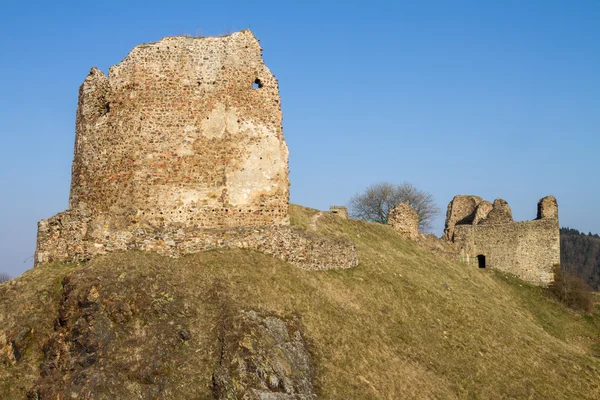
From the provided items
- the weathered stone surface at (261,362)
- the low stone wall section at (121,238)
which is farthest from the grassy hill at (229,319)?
the low stone wall section at (121,238)

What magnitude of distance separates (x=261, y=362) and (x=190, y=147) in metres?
7.22

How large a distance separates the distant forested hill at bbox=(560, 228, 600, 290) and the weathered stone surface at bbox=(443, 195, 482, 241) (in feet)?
190

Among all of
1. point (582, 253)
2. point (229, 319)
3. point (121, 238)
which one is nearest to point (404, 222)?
point (121, 238)

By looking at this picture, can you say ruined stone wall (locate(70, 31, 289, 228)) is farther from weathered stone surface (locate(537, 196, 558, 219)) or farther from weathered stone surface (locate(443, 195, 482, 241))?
weathered stone surface (locate(443, 195, 482, 241))

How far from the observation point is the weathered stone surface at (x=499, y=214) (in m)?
40.0

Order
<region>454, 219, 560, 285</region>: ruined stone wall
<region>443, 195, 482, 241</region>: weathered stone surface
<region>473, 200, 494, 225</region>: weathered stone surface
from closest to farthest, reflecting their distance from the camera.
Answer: <region>454, 219, 560, 285</region>: ruined stone wall
<region>473, 200, 494, 225</region>: weathered stone surface
<region>443, 195, 482, 241</region>: weathered stone surface

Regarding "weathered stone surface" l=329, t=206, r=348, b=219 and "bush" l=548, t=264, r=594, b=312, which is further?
"weathered stone surface" l=329, t=206, r=348, b=219

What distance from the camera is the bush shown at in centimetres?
3366

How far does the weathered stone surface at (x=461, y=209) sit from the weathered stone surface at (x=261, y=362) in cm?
3100

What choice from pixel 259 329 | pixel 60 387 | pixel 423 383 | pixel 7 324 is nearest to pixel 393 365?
pixel 423 383

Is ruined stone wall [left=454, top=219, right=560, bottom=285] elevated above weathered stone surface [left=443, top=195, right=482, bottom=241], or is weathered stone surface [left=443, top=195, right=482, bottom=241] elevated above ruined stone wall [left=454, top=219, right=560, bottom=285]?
weathered stone surface [left=443, top=195, right=482, bottom=241]

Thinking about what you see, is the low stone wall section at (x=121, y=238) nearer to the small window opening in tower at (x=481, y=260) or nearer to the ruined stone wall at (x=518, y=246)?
the ruined stone wall at (x=518, y=246)

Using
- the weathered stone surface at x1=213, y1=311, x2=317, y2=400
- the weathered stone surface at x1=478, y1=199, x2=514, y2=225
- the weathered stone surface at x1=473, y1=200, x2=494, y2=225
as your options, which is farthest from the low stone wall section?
the weathered stone surface at x1=473, y1=200, x2=494, y2=225

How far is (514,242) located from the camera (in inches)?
1521
